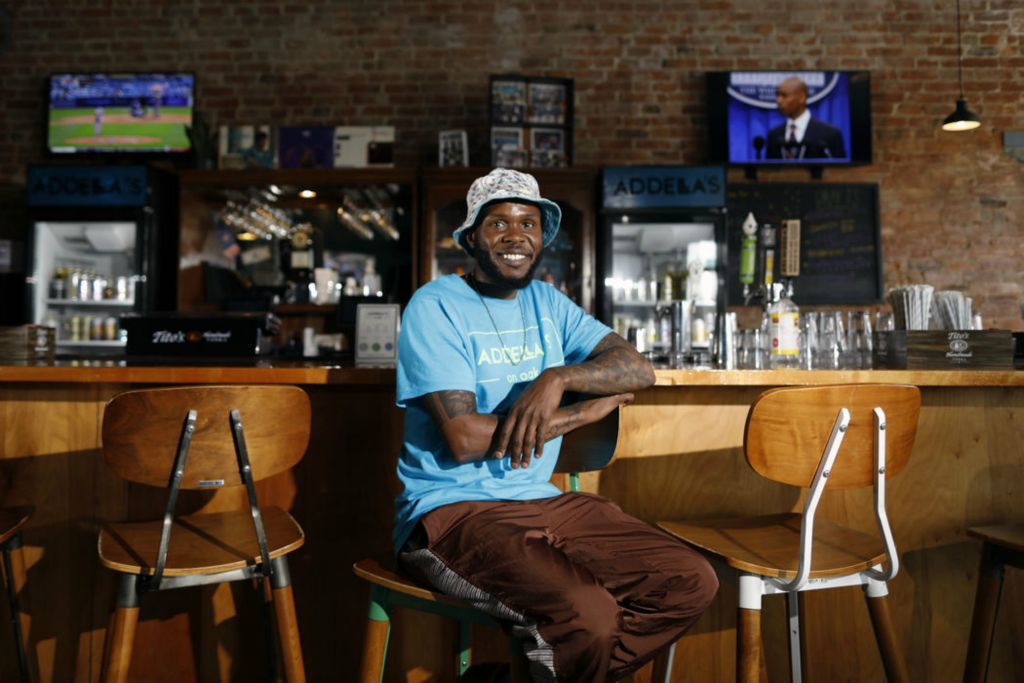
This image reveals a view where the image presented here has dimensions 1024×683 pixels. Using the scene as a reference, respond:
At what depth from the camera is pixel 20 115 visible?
4.80 meters

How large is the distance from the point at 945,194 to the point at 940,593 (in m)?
3.56

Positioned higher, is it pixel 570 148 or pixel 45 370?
pixel 570 148

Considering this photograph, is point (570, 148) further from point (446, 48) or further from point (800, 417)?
point (800, 417)

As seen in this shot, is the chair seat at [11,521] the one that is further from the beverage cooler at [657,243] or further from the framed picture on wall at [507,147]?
the framed picture on wall at [507,147]

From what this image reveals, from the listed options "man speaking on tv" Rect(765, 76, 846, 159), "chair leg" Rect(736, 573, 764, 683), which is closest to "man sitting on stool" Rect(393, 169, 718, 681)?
"chair leg" Rect(736, 573, 764, 683)

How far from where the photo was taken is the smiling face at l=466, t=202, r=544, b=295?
1635 mm

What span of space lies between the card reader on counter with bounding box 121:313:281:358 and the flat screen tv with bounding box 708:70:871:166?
330cm

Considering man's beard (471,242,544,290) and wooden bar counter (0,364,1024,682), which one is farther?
wooden bar counter (0,364,1024,682)

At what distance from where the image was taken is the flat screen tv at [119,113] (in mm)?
4645

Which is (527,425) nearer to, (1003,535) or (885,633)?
(885,633)

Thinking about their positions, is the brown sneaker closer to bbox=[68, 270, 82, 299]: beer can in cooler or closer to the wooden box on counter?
the wooden box on counter

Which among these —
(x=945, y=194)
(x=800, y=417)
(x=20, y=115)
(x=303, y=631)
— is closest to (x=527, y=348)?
(x=800, y=417)

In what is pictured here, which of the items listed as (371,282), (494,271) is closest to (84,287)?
(371,282)

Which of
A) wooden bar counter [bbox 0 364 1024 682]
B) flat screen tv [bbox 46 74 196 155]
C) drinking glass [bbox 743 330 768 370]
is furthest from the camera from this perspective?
flat screen tv [bbox 46 74 196 155]
